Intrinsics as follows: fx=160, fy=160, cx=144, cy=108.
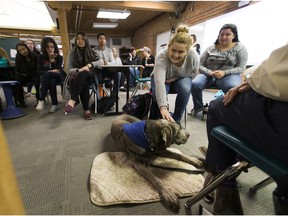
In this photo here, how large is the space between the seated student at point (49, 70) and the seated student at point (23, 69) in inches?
8.2

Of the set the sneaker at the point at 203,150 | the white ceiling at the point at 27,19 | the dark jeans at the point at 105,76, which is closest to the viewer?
the sneaker at the point at 203,150

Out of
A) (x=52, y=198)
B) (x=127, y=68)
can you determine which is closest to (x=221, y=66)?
(x=127, y=68)

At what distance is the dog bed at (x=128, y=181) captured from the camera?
A: 923 mm

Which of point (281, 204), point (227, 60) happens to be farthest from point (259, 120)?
point (227, 60)

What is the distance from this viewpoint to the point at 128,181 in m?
1.05

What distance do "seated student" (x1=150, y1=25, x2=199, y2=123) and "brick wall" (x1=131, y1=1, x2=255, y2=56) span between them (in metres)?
3.30

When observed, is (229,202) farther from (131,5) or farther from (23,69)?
(131,5)

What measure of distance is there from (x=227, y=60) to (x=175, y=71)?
88cm

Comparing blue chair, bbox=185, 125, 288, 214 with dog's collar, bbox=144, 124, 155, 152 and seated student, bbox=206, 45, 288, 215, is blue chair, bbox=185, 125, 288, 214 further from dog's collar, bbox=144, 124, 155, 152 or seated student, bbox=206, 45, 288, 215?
A: dog's collar, bbox=144, 124, 155, 152

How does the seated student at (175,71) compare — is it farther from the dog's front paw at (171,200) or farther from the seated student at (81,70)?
the seated student at (81,70)

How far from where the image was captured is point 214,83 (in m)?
2.17

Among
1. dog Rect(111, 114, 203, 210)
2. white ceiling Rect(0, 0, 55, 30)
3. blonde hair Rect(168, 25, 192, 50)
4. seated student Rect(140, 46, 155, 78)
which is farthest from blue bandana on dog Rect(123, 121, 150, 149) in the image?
white ceiling Rect(0, 0, 55, 30)

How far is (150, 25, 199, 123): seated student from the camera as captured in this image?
4.70 ft

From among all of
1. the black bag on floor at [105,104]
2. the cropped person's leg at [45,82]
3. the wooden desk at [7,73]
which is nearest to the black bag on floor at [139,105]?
the black bag on floor at [105,104]
